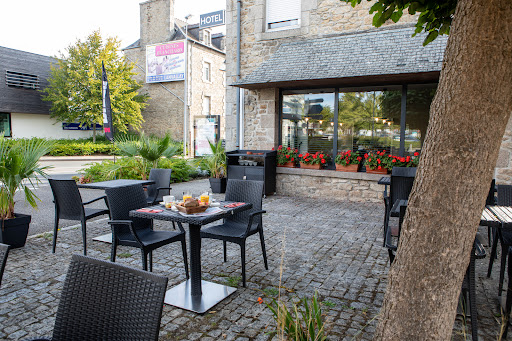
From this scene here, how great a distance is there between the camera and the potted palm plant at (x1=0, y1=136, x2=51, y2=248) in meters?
4.55

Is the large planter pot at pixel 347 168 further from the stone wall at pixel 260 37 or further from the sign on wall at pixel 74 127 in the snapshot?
the sign on wall at pixel 74 127

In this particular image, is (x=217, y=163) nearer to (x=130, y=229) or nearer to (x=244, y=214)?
(x=244, y=214)

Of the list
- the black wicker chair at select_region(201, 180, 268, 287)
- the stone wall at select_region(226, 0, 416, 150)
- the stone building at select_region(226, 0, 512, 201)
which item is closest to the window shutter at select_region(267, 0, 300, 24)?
the stone building at select_region(226, 0, 512, 201)

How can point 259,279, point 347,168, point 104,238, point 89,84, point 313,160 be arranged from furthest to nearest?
point 89,84 → point 313,160 → point 347,168 → point 104,238 → point 259,279

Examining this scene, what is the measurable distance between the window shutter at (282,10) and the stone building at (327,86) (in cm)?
2

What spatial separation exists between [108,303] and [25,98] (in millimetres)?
26284

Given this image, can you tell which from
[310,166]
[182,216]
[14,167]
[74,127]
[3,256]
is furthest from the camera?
[74,127]

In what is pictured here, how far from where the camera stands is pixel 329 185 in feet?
28.3

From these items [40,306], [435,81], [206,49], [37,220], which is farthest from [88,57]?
[40,306]

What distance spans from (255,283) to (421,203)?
246cm

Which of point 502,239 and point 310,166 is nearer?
point 502,239

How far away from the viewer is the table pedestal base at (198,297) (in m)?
3.16

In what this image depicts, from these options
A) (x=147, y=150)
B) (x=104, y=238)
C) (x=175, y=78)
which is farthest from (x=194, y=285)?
(x=175, y=78)

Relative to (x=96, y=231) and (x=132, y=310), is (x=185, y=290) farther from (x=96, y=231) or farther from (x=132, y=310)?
(x=96, y=231)
